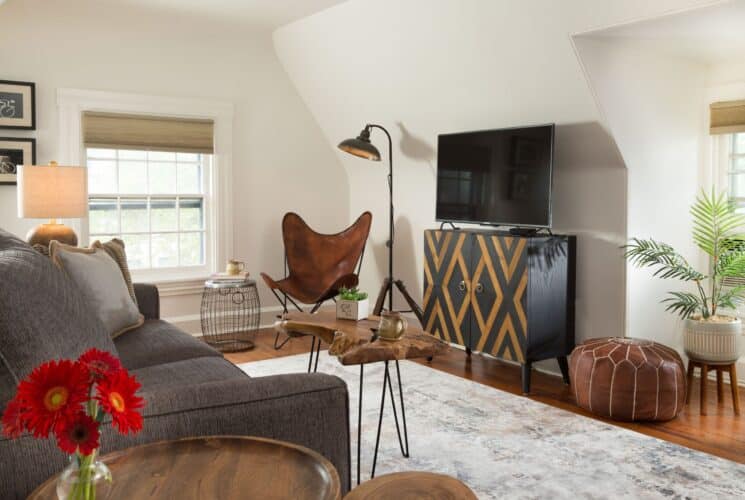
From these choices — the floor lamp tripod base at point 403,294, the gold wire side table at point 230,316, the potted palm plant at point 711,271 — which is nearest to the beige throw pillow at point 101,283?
the gold wire side table at point 230,316

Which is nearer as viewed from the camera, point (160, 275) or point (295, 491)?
point (295, 491)

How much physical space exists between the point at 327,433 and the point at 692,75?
366 cm

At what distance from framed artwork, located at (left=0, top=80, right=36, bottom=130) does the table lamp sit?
80cm

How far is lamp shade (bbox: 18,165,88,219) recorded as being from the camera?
4137 millimetres

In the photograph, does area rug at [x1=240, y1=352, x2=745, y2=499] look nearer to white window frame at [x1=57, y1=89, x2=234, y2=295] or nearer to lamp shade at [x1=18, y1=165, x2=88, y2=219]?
A: lamp shade at [x1=18, y1=165, x2=88, y2=219]

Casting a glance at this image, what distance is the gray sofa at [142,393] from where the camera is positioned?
1.52 m

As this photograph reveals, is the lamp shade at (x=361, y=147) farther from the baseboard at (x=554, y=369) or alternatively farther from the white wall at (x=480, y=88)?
the baseboard at (x=554, y=369)

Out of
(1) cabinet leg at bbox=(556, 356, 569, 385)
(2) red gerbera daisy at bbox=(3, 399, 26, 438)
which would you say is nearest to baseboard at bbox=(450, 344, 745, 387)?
(1) cabinet leg at bbox=(556, 356, 569, 385)

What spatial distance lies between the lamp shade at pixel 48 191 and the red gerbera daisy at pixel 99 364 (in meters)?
3.31

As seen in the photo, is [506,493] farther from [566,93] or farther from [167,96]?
[167,96]

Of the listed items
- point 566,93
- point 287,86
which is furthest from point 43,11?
point 566,93

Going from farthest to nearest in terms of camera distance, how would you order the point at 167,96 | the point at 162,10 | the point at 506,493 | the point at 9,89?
the point at 167,96 → the point at 162,10 → the point at 9,89 → the point at 506,493

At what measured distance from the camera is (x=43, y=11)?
16.0 feet

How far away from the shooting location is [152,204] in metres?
5.61
